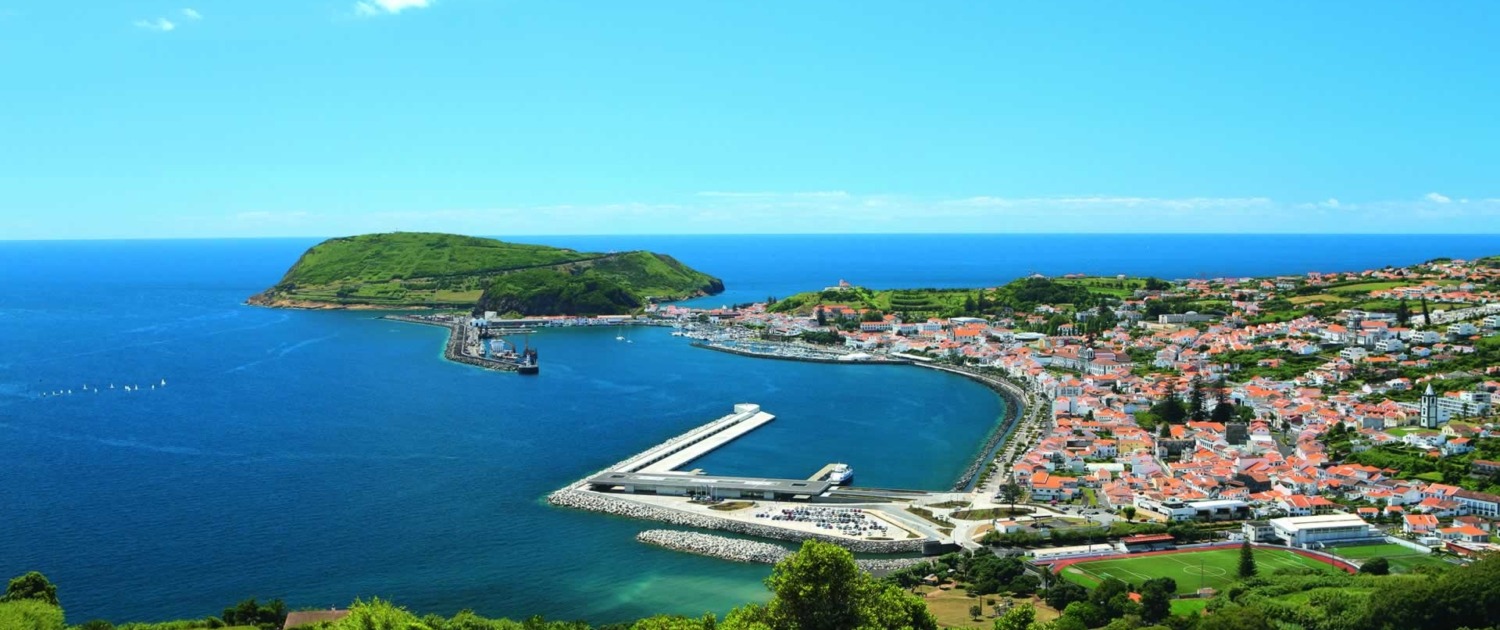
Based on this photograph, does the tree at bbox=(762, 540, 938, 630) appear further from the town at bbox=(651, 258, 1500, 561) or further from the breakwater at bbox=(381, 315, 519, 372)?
the breakwater at bbox=(381, 315, 519, 372)

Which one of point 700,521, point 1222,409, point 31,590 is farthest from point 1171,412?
point 31,590

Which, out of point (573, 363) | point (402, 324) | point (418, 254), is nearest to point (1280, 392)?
point (573, 363)

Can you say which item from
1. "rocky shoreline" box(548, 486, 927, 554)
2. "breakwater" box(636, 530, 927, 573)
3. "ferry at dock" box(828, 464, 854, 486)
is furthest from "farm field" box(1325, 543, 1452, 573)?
"ferry at dock" box(828, 464, 854, 486)

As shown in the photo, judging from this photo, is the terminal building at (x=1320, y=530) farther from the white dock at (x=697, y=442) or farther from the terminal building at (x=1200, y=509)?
the white dock at (x=697, y=442)

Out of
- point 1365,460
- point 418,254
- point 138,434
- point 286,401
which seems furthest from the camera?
point 418,254

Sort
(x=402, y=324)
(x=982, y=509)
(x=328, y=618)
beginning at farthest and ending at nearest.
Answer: (x=402, y=324) → (x=982, y=509) → (x=328, y=618)

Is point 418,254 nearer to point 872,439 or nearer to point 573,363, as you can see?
point 573,363

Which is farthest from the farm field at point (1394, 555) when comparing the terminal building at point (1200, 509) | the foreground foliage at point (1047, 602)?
the terminal building at point (1200, 509)
